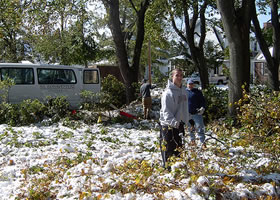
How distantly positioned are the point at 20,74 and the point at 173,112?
9678 mm

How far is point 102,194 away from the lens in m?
4.15

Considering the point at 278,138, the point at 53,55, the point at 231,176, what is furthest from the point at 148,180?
the point at 53,55

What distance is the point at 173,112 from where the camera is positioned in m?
4.80

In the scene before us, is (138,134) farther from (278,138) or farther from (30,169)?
(278,138)

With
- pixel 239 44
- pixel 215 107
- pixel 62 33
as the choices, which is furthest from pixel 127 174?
pixel 62 33

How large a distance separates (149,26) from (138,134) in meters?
9.48

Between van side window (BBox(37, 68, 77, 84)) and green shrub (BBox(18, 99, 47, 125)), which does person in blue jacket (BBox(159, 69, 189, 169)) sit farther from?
van side window (BBox(37, 68, 77, 84))

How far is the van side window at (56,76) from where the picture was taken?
13.2 m

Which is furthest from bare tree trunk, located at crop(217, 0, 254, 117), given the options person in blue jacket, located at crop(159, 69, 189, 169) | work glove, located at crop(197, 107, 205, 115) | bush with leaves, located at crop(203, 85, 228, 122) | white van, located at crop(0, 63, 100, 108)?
white van, located at crop(0, 63, 100, 108)

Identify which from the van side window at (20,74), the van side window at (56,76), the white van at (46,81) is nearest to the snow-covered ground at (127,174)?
the white van at (46,81)

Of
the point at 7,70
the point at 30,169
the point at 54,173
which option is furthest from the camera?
the point at 7,70

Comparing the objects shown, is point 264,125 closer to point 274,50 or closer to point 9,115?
point 9,115

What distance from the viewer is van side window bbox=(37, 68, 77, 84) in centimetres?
1323

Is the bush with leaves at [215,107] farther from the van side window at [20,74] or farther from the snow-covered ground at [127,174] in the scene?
the van side window at [20,74]
